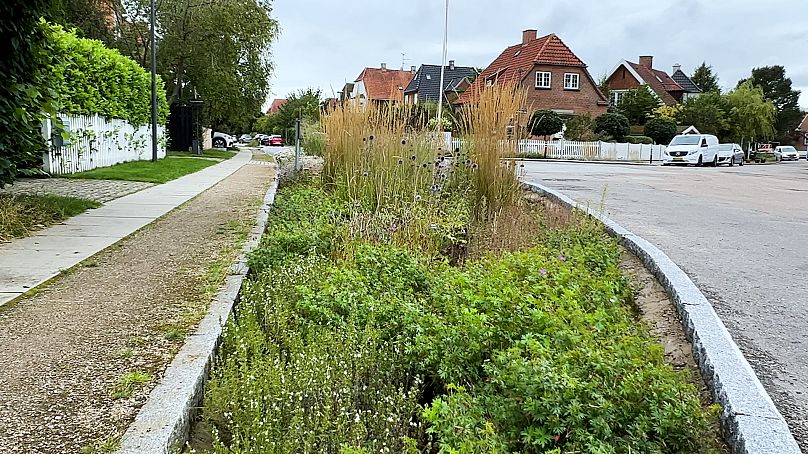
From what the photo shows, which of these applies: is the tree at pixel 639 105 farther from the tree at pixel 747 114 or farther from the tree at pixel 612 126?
the tree at pixel 747 114

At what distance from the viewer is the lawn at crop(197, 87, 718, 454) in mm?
2080

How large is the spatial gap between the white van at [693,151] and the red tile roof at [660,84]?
21441 mm

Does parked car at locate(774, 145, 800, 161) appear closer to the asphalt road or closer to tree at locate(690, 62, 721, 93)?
tree at locate(690, 62, 721, 93)

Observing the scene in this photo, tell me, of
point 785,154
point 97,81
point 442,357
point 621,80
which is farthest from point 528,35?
point 442,357

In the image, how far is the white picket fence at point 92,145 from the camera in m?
11.6

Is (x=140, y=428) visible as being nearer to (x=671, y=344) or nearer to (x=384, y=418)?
(x=384, y=418)

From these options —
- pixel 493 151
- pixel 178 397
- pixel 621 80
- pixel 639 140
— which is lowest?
pixel 178 397

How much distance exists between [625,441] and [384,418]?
85cm

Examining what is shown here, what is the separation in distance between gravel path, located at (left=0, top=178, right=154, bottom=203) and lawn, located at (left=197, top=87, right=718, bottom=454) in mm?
4944

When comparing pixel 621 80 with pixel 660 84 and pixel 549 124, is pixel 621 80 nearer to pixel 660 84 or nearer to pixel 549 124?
pixel 660 84

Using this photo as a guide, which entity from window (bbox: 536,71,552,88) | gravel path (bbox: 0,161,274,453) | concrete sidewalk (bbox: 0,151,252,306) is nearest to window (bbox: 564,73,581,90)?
window (bbox: 536,71,552,88)

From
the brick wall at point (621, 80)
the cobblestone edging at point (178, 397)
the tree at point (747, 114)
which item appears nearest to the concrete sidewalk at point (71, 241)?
the cobblestone edging at point (178, 397)

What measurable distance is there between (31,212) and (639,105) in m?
40.4

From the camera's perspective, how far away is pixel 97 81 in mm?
13773
